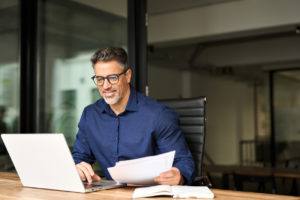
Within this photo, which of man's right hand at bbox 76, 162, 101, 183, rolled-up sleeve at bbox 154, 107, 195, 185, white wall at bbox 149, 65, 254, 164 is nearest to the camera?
man's right hand at bbox 76, 162, 101, 183

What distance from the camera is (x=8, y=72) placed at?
3.87 metres

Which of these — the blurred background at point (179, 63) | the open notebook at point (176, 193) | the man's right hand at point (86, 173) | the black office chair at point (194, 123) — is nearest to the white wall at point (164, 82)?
the blurred background at point (179, 63)

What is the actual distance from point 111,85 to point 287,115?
20.9 feet

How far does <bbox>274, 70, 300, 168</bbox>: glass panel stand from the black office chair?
5.54 m

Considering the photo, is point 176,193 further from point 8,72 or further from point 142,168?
point 8,72

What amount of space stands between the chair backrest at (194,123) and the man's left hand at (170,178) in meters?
0.66

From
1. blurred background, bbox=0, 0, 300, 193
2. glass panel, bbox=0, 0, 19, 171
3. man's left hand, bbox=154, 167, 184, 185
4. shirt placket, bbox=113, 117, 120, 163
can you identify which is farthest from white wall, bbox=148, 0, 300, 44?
man's left hand, bbox=154, 167, 184, 185

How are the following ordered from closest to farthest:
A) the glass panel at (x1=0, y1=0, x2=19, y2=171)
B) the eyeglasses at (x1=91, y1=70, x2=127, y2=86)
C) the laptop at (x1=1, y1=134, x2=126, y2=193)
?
the laptop at (x1=1, y1=134, x2=126, y2=193)
the eyeglasses at (x1=91, y1=70, x2=127, y2=86)
the glass panel at (x1=0, y1=0, x2=19, y2=171)

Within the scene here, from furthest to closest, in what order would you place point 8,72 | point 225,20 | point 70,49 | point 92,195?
point 225,20, point 8,72, point 70,49, point 92,195

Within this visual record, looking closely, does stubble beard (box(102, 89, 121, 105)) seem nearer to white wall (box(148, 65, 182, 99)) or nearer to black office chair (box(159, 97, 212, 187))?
black office chair (box(159, 97, 212, 187))

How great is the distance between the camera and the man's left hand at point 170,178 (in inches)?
63.3

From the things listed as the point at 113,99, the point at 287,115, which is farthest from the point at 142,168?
the point at 287,115

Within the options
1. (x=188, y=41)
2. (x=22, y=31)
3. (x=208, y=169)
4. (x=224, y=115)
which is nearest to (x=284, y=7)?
(x=188, y=41)

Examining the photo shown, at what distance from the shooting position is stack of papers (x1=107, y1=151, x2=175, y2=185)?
4.94 feet
